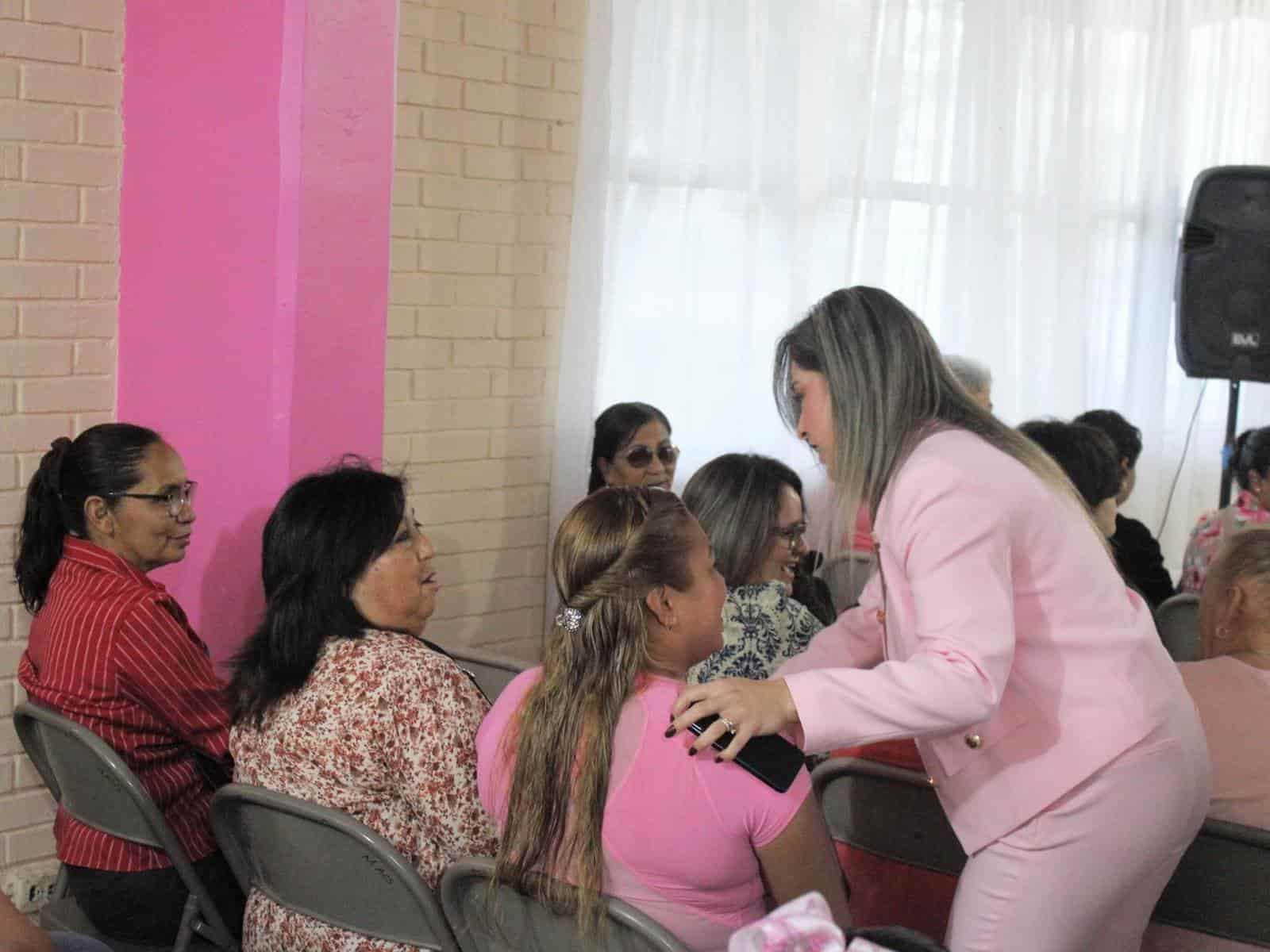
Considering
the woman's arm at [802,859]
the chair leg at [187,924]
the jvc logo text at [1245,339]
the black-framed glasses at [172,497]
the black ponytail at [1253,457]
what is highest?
the jvc logo text at [1245,339]

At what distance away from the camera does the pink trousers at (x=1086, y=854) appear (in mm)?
2037

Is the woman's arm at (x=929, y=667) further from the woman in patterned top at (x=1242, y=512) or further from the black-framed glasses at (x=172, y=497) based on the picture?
the woman in patterned top at (x=1242, y=512)

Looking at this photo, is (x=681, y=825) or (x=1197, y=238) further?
(x=1197, y=238)

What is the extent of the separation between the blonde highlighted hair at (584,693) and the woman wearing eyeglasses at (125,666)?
A: 1.02 metres

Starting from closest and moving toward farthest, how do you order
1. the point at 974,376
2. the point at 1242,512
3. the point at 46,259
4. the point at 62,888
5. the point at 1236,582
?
the point at 1236,582, the point at 62,888, the point at 46,259, the point at 1242,512, the point at 974,376

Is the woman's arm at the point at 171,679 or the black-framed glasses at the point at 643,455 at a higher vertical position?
the black-framed glasses at the point at 643,455

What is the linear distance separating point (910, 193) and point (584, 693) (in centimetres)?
359

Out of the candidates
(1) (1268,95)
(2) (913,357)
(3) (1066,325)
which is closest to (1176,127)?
(1) (1268,95)

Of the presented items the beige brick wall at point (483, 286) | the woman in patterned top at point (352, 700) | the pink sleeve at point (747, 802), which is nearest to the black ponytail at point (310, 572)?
the woman in patterned top at point (352, 700)

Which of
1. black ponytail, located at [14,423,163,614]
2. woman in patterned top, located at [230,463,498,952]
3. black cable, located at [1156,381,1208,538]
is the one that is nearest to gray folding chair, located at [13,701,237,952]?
woman in patterned top, located at [230,463,498,952]

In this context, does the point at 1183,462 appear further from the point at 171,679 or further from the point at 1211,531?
the point at 171,679

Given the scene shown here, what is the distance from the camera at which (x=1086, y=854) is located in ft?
6.70

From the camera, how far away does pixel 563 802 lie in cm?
195

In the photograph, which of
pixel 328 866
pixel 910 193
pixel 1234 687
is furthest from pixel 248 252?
pixel 910 193
